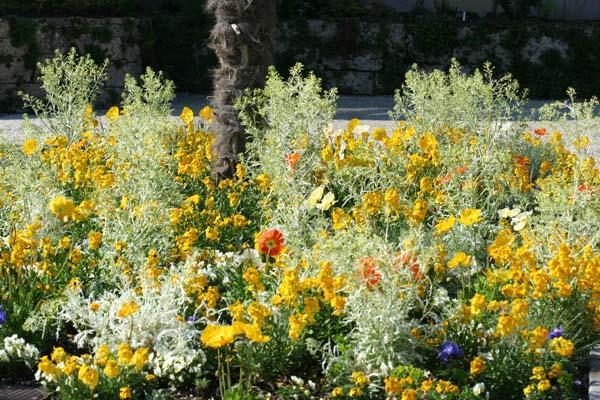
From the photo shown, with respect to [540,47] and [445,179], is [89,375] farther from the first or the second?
[540,47]

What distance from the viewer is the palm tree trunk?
599 cm

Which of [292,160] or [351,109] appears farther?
[351,109]

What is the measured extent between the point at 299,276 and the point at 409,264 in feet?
1.41

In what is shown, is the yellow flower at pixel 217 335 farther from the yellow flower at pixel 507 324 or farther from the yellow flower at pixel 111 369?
the yellow flower at pixel 507 324

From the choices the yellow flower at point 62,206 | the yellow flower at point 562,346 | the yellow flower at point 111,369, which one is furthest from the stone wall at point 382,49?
the yellow flower at point 562,346

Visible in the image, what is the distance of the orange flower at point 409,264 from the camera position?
3.70 metres

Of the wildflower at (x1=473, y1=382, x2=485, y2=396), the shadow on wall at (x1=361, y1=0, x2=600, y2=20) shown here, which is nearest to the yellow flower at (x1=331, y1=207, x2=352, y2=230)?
the wildflower at (x1=473, y1=382, x2=485, y2=396)

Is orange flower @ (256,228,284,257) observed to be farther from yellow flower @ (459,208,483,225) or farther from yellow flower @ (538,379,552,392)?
yellow flower @ (538,379,552,392)

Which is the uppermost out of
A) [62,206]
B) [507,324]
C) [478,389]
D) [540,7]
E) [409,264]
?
[540,7]

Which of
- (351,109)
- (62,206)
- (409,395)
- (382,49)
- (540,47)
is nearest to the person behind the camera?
(409,395)

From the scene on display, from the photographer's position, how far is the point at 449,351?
12.0 ft

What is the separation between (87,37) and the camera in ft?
37.5

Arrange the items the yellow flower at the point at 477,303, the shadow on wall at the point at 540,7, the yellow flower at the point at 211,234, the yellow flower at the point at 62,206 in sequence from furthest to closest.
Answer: the shadow on wall at the point at 540,7
the yellow flower at the point at 211,234
the yellow flower at the point at 62,206
the yellow flower at the point at 477,303

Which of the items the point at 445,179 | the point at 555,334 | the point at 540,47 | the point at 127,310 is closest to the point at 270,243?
the point at 127,310
